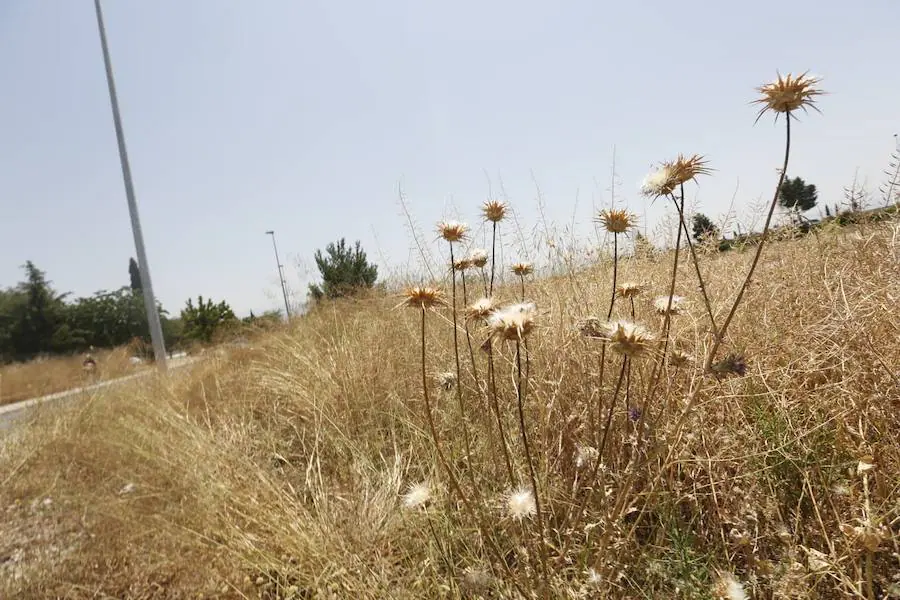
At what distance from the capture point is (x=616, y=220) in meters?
1.00

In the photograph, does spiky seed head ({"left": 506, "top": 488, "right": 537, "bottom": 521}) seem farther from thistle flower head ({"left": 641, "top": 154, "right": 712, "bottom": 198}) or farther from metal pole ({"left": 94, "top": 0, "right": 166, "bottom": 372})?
metal pole ({"left": 94, "top": 0, "right": 166, "bottom": 372})

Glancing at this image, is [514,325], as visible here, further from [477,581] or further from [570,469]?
[570,469]

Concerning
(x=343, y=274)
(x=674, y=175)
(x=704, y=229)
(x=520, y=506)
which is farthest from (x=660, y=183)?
(x=343, y=274)

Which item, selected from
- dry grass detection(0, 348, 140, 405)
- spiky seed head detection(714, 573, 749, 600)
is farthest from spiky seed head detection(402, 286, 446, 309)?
dry grass detection(0, 348, 140, 405)

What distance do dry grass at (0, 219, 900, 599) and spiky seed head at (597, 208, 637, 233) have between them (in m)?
0.30

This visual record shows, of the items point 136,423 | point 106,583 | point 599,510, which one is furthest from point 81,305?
point 599,510

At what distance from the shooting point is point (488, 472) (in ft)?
5.09

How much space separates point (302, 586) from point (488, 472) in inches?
27.7

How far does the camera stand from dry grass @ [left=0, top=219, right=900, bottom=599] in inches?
40.6

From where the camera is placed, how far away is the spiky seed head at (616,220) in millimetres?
996

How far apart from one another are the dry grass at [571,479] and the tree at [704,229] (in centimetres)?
14

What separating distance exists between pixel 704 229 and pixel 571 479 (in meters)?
2.02

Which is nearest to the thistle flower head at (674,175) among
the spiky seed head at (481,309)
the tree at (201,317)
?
the spiky seed head at (481,309)

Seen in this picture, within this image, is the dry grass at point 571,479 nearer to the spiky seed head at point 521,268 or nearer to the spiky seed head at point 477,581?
the spiky seed head at point 477,581
